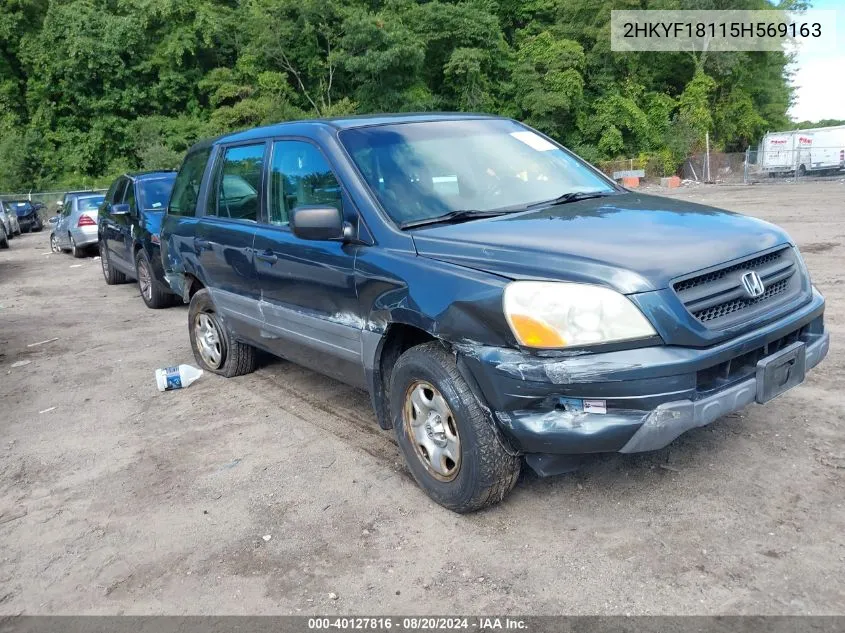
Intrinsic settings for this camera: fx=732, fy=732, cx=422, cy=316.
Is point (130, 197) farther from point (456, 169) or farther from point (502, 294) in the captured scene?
Result: point (502, 294)

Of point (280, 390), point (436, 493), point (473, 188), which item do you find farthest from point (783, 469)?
point (280, 390)

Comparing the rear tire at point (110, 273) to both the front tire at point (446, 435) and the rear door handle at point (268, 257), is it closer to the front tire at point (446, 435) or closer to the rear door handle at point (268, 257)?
the rear door handle at point (268, 257)

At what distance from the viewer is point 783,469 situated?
3.67 meters

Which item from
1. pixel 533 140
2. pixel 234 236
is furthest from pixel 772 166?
pixel 234 236

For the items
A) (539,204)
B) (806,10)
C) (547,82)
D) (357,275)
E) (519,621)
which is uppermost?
(806,10)

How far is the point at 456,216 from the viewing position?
3799mm

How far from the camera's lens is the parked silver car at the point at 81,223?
→ 16.0 metres

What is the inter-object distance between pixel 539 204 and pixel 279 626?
247 cm

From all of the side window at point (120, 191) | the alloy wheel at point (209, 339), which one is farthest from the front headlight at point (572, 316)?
the side window at point (120, 191)

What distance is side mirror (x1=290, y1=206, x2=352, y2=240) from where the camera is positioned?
3.73 m

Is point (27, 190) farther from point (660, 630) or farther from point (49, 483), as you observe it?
point (660, 630)

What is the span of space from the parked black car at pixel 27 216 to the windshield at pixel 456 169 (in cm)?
2895

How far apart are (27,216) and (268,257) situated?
29.1 m

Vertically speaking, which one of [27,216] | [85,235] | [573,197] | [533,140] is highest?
[533,140]
